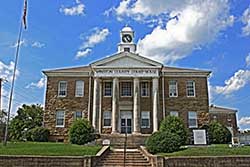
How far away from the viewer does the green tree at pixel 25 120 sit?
144ft

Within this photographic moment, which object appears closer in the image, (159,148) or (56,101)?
(159,148)

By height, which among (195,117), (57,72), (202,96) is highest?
(57,72)

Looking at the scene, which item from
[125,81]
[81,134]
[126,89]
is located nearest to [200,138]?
[81,134]

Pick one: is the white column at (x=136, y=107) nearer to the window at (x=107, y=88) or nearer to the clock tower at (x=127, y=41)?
the window at (x=107, y=88)

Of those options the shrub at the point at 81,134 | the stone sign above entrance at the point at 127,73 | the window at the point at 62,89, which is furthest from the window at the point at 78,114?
the shrub at the point at 81,134

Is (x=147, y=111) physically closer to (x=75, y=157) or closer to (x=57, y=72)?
(x=57, y=72)

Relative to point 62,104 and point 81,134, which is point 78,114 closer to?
point 62,104

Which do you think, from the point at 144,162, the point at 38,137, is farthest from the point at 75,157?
the point at 38,137

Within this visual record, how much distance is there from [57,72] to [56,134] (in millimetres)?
6682

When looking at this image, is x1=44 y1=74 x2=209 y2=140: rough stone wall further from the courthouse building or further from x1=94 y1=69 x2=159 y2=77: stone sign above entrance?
x1=94 y1=69 x2=159 y2=77: stone sign above entrance

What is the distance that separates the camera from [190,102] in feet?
120

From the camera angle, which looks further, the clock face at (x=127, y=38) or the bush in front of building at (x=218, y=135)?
the clock face at (x=127, y=38)

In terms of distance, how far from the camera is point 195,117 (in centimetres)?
3622

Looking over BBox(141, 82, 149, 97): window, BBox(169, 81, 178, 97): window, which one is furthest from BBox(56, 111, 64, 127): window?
BBox(169, 81, 178, 97): window
